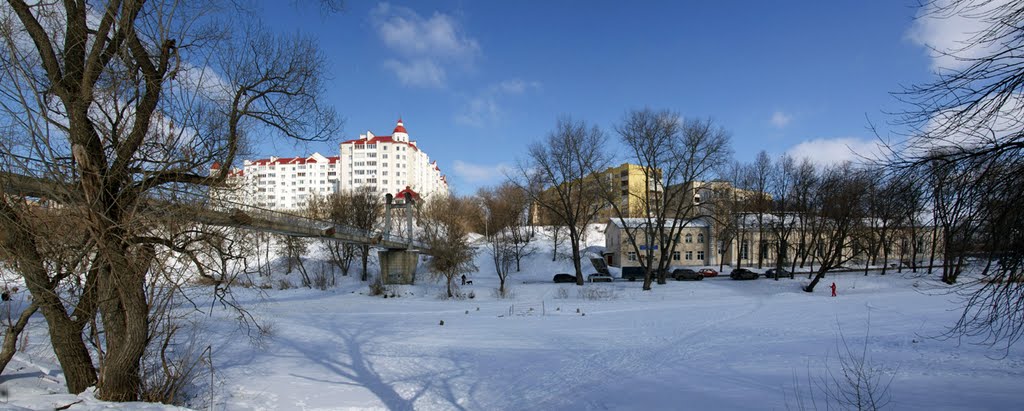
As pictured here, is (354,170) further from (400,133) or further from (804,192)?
(804,192)

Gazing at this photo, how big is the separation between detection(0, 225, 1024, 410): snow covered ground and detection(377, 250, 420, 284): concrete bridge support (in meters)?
14.1

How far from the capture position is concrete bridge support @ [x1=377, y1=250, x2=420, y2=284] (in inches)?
1725

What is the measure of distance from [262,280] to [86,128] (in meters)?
44.2

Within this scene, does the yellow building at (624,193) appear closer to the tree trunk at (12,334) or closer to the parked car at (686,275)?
the parked car at (686,275)

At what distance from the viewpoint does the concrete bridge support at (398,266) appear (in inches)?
1725

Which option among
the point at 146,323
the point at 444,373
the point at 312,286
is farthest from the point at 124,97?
the point at 312,286

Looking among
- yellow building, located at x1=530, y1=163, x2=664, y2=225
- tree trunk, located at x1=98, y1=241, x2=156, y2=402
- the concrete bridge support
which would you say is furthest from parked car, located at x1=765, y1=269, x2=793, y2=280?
tree trunk, located at x1=98, y1=241, x2=156, y2=402

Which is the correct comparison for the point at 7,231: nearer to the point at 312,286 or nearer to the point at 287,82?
the point at 287,82

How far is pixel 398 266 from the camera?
44125mm

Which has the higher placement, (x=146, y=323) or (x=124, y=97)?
(x=124, y=97)

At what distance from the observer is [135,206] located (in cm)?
668

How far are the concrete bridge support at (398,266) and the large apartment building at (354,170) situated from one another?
47.2 metres

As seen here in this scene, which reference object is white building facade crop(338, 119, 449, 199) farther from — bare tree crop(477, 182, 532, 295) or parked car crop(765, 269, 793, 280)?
parked car crop(765, 269, 793, 280)

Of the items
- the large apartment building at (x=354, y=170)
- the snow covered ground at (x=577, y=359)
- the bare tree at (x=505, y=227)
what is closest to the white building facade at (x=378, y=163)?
the large apartment building at (x=354, y=170)
